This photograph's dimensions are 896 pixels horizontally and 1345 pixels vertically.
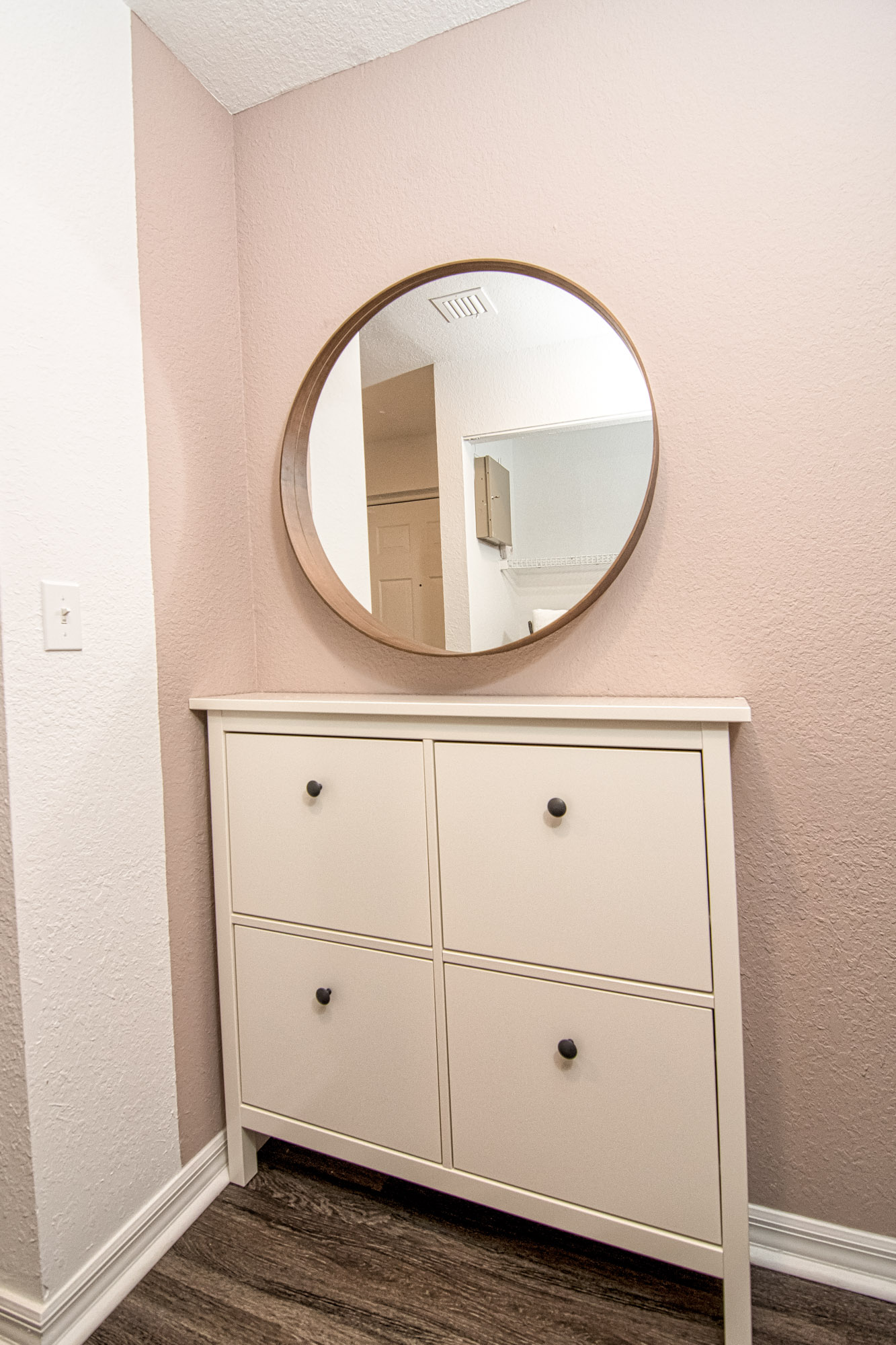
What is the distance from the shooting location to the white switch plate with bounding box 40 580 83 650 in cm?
102

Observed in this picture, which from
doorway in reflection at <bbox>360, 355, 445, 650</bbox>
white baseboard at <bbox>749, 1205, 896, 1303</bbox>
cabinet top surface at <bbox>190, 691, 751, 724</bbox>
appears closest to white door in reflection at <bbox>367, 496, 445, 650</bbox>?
doorway in reflection at <bbox>360, 355, 445, 650</bbox>

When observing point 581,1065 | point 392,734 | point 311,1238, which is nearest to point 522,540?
point 392,734

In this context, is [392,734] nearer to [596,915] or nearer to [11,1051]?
[596,915]

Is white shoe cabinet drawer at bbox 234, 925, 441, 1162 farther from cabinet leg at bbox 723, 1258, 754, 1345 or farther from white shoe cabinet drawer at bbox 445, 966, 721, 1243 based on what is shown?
cabinet leg at bbox 723, 1258, 754, 1345

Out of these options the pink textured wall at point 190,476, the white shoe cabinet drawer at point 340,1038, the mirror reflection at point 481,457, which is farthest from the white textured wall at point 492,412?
the white shoe cabinet drawer at point 340,1038

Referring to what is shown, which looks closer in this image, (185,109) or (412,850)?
(412,850)

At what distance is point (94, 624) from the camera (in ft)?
3.64

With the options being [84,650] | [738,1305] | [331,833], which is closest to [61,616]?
[84,650]

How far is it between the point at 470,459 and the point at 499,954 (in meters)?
0.89

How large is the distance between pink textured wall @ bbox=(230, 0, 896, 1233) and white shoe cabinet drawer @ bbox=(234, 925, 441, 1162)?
0.56 m

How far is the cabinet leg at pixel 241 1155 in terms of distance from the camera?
4.25 feet

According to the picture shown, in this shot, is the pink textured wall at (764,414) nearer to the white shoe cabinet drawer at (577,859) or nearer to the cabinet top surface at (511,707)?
the cabinet top surface at (511,707)

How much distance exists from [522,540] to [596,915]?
0.67 m

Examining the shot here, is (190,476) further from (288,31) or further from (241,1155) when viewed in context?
(241,1155)
